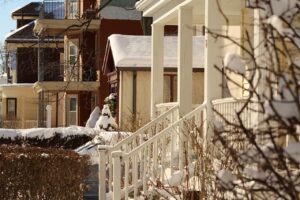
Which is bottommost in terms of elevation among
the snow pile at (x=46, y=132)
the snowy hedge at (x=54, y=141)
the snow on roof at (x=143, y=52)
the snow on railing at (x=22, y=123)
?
the snow on railing at (x=22, y=123)

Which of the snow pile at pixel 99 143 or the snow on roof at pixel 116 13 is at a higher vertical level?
the snow on roof at pixel 116 13

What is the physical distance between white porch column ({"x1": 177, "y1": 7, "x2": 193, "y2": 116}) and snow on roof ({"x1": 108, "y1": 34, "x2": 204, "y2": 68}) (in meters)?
11.3

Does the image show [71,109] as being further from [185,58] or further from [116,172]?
[116,172]

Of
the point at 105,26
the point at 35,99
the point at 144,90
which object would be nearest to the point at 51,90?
the point at 105,26

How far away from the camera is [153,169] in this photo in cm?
1242

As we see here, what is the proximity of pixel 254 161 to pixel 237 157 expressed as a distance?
6.9 inches

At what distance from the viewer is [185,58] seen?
13906mm

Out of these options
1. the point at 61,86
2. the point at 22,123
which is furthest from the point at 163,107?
the point at 22,123

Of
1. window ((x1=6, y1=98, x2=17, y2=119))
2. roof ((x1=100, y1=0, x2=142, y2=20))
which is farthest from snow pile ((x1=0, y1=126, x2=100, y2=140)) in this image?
window ((x1=6, y1=98, x2=17, y2=119))

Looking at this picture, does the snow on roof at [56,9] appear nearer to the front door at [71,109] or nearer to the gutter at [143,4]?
the front door at [71,109]

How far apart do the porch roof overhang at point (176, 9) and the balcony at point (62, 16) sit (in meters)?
16.5

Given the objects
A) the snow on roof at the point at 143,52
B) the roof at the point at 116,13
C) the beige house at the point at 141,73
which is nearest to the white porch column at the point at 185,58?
the beige house at the point at 141,73

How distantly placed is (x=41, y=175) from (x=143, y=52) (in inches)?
484

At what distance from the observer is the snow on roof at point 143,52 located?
25.8 meters
